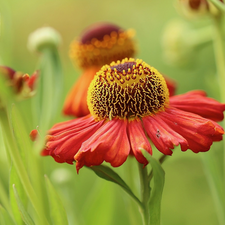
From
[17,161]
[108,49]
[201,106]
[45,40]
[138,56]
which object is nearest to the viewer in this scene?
[17,161]

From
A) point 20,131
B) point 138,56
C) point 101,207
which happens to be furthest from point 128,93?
point 138,56

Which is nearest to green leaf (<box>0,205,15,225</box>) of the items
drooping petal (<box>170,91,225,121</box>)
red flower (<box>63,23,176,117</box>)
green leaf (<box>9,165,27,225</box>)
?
green leaf (<box>9,165,27,225</box>)

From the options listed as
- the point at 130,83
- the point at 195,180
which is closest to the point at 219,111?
the point at 130,83

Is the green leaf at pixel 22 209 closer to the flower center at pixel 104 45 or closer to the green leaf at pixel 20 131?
the green leaf at pixel 20 131

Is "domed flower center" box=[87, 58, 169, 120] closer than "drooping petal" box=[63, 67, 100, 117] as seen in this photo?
Yes

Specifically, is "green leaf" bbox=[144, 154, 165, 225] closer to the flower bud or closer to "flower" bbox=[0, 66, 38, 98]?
"flower" bbox=[0, 66, 38, 98]

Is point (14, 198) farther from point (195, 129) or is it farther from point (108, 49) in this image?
point (108, 49)

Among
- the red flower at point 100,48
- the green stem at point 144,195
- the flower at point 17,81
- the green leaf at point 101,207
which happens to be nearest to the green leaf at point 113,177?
the green stem at point 144,195
